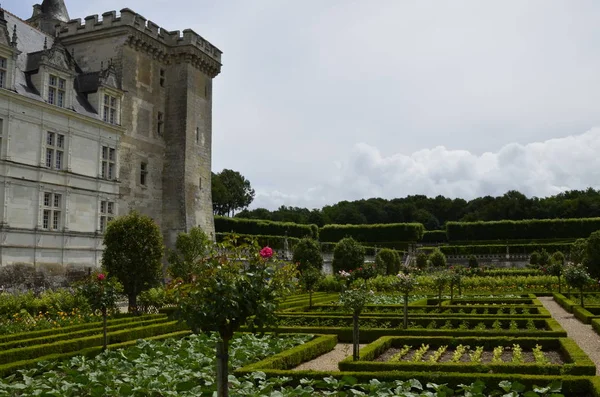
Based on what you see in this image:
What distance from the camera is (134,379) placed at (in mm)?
8375

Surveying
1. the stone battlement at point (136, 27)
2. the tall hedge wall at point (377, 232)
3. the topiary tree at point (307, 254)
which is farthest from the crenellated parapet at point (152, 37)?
the tall hedge wall at point (377, 232)

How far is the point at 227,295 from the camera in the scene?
6160 millimetres

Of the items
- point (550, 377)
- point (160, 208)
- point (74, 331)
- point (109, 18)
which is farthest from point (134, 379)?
point (109, 18)

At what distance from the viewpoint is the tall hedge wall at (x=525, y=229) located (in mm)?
54906

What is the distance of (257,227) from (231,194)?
19448 mm

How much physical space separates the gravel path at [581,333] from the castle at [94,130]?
1845 centimetres

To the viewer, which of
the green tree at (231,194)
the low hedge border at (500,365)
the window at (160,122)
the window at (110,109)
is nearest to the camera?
the low hedge border at (500,365)

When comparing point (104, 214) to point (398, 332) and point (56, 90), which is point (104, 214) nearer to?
point (56, 90)

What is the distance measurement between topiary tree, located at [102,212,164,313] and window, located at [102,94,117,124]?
10384mm

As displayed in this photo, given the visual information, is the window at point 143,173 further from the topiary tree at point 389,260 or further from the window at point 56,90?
the topiary tree at point 389,260

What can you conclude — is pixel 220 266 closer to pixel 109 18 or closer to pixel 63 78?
pixel 63 78

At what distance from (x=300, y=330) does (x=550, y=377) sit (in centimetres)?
667

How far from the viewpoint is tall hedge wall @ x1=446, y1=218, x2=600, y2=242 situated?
5491 cm

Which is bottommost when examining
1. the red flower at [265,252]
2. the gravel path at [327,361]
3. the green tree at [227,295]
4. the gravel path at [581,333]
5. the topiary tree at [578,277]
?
the gravel path at [327,361]
